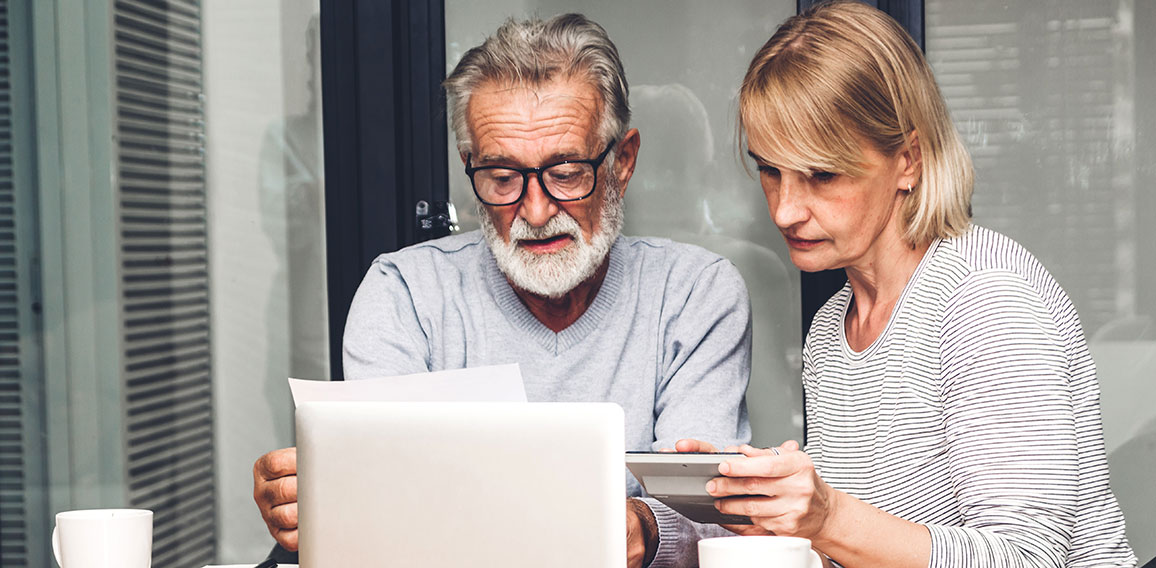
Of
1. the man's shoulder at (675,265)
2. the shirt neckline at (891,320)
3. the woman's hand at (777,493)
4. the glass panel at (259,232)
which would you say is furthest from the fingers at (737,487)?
the glass panel at (259,232)

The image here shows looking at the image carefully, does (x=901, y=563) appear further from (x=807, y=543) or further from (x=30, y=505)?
(x=30, y=505)

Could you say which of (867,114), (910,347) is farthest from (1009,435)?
(867,114)

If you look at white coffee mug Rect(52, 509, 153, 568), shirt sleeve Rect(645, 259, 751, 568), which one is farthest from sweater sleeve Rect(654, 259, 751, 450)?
white coffee mug Rect(52, 509, 153, 568)

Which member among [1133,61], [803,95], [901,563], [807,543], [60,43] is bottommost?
[901,563]

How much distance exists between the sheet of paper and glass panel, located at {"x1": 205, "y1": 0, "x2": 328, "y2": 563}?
5.12 feet

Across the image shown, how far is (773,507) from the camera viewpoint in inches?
43.0

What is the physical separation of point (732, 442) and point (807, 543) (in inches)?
30.5

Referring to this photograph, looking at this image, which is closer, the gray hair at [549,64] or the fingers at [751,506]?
the fingers at [751,506]

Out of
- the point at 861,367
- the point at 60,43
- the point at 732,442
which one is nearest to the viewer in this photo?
the point at 861,367

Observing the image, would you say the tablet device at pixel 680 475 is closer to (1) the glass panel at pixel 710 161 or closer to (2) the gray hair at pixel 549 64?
(2) the gray hair at pixel 549 64

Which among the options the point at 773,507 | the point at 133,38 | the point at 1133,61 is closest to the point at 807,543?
the point at 773,507

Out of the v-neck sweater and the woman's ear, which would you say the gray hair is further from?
the woman's ear

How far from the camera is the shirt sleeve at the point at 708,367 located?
1681 millimetres

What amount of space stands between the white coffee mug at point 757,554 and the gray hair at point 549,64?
107 centimetres
